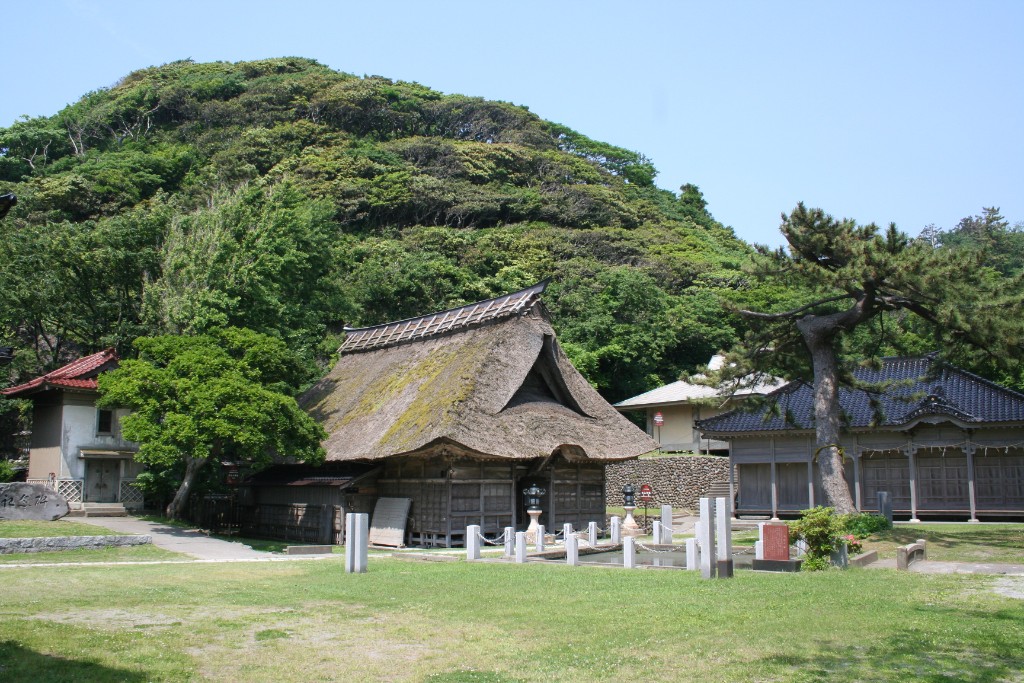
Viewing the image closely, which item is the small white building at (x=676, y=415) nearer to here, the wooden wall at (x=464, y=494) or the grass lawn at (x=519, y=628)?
the wooden wall at (x=464, y=494)

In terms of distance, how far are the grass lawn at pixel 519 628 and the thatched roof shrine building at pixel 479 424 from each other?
29.7ft

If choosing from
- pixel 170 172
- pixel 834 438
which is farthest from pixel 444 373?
pixel 170 172

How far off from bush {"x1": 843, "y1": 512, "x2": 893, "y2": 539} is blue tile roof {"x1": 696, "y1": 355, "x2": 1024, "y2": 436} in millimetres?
2753

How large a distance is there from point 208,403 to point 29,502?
6412 mm

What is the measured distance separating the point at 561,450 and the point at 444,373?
471cm

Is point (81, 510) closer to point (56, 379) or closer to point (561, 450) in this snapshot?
point (56, 379)

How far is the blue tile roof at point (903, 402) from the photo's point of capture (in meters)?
23.9

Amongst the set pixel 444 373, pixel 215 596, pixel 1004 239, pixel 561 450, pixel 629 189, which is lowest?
pixel 215 596

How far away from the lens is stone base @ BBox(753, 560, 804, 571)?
48.4 ft

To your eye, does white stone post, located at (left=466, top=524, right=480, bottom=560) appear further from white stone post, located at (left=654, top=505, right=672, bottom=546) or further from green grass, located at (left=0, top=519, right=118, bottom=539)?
green grass, located at (left=0, top=519, right=118, bottom=539)

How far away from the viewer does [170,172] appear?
69.8 meters

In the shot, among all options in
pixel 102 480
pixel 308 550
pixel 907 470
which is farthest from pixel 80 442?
pixel 907 470

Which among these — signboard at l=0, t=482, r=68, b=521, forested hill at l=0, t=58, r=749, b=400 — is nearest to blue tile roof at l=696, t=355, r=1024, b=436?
forested hill at l=0, t=58, r=749, b=400

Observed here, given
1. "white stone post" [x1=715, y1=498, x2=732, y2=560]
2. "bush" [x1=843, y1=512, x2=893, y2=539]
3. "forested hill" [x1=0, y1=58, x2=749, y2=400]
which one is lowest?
"bush" [x1=843, y1=512, x2=893, y2=539]
